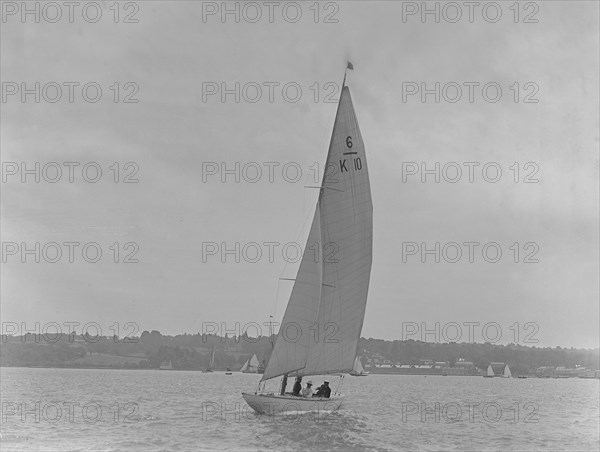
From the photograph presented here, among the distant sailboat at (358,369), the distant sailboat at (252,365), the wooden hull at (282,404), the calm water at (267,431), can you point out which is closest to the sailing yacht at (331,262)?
the wooden hull at (282,404)

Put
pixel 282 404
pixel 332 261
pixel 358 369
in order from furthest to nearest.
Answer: pixel 358 369, pixel 332 261, pixel 282 404

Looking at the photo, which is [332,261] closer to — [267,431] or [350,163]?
[350,163]

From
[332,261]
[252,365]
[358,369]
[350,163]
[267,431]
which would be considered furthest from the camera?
[252,365]

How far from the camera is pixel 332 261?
41000 mm

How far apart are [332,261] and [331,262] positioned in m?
0.09

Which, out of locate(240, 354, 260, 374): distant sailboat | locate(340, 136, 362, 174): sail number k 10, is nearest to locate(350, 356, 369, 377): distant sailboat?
locate(340, 136, 362, 174): sail number k 10

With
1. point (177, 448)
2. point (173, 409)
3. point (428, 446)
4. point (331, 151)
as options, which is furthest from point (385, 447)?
point (173, 409)

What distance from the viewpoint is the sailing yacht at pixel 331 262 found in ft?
133

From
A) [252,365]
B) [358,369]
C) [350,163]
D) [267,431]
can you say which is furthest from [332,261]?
[252,365]

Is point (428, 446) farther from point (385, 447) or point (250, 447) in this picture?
point (250, 447)

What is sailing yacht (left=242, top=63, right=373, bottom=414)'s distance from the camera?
40594 millimetres

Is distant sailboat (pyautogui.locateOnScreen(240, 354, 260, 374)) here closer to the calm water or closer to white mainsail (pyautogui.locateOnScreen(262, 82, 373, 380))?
the calm water

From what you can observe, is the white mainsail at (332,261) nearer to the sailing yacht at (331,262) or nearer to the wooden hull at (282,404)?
the sailing yacht at (331,262)

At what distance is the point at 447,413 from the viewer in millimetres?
55062
